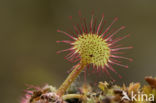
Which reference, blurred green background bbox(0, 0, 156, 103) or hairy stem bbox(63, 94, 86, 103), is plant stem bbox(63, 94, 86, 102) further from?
blurred green background bbox(0, 0, 156, 103)

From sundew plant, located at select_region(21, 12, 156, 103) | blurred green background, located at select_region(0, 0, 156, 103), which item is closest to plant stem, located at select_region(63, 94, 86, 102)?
sundew plant, located at select_region(21, 12, 156, 103)

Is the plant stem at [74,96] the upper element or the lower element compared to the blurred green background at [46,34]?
lower

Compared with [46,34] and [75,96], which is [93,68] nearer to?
[75,96]

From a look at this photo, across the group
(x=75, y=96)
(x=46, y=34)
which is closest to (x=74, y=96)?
(x=75, y=96)

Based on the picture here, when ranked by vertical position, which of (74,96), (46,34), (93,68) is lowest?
(74,96)

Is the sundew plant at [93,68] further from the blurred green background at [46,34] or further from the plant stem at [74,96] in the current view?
the blurred green background at [46,34]

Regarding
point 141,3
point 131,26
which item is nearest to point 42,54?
point 131,26

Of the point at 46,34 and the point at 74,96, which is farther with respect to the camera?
the point at 46,34

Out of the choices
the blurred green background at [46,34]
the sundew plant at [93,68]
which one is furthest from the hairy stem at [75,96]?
the blurred green background at [46,34]

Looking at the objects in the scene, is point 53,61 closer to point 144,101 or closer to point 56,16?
point 56,16
